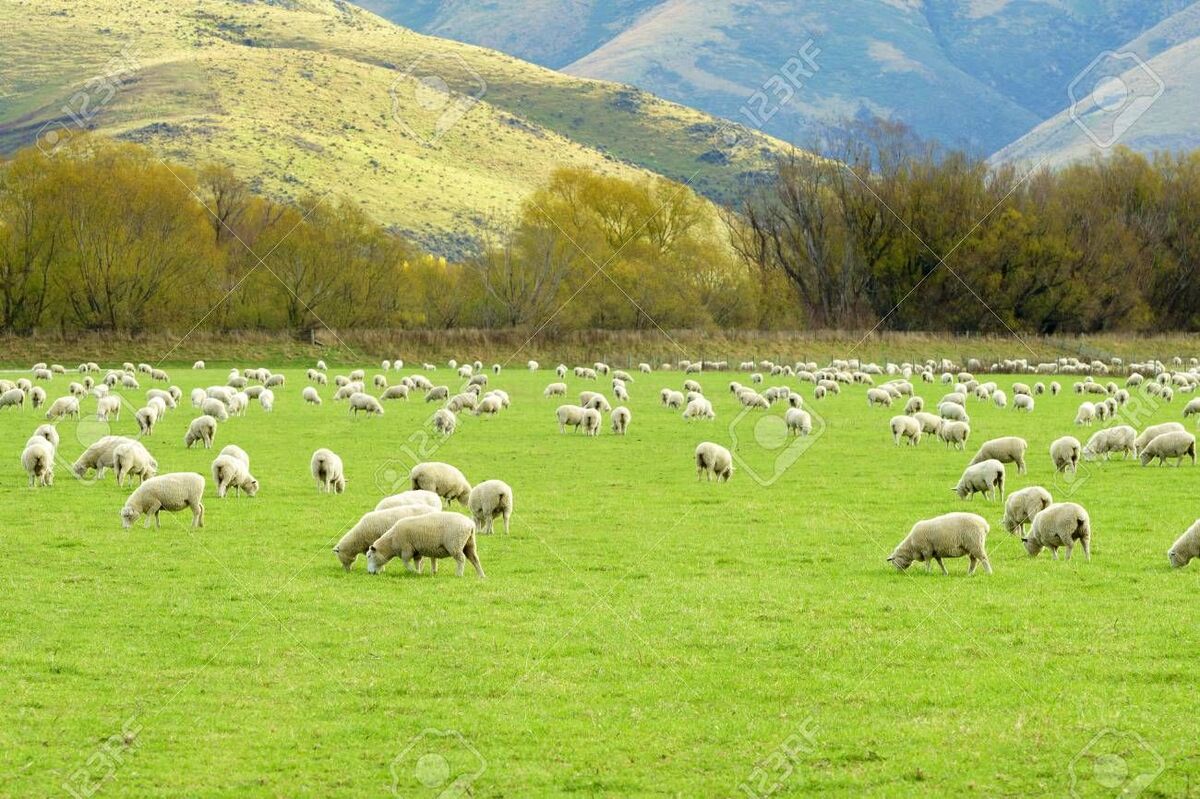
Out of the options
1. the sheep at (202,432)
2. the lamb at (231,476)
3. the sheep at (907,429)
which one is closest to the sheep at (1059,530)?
the lamb at (231,476)

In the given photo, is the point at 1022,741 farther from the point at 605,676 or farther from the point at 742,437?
the point at 742,437

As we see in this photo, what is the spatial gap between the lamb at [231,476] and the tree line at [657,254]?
6150cm

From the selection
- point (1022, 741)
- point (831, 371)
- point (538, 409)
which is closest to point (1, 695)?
point (1022, 741)

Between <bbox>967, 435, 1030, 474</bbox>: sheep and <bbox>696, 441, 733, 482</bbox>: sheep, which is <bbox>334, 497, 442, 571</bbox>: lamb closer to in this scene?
<bbox>696, 441, 733, 482</bbox>: sheep

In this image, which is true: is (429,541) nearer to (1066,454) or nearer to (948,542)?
(948,542)

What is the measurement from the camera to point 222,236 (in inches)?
3915

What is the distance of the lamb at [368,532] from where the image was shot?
16.5 m

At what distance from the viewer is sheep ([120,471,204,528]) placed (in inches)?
759

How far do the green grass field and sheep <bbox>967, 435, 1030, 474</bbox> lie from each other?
319cm

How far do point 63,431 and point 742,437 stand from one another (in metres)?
17.4

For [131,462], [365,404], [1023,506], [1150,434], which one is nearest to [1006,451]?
[1150,434]

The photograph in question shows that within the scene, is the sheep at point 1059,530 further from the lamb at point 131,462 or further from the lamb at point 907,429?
the lamb at point 907,429

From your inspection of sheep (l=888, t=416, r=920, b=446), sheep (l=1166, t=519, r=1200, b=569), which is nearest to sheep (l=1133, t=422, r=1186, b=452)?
sheep (l=888, t=416, r=920, b=446)

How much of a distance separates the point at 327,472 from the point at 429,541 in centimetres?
816
